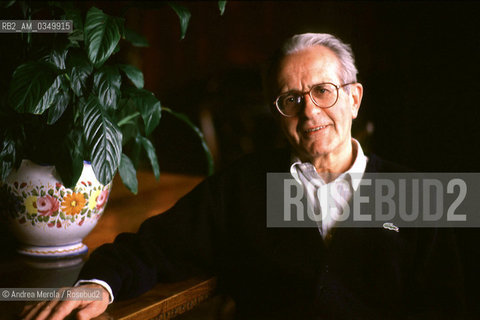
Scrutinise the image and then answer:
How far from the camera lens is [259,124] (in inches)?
Answer: 114

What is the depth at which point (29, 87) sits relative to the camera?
106 centimetres

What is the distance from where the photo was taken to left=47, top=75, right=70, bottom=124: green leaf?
1154 millimetres

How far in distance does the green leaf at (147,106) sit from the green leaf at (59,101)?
160 millimetres

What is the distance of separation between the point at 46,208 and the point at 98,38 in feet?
1.54

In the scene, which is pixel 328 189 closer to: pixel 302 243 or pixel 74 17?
pixel 302 243

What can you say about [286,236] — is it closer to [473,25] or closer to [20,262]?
[20,262]

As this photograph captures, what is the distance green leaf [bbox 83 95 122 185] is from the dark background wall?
426mm

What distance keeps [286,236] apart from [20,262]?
0.71 meters

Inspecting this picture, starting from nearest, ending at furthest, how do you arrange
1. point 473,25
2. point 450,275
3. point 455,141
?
point 450,275 → point 455,141 → point 473,25

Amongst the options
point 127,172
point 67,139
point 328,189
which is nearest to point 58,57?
point 67,139

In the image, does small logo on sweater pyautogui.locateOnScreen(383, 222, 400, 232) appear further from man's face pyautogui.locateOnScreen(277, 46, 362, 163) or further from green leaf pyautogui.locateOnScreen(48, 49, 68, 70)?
green leaf pyautogui.locateOnScreen(48, 49, 68, 70)

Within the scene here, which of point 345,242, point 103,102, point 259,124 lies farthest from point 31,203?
point 259,124

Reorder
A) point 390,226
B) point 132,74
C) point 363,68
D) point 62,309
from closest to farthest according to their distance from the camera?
point 62,309, point 390,226, point 132,74, point 363,68

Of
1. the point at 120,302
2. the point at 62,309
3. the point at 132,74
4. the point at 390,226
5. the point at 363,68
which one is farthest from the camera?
the point at 363,68
